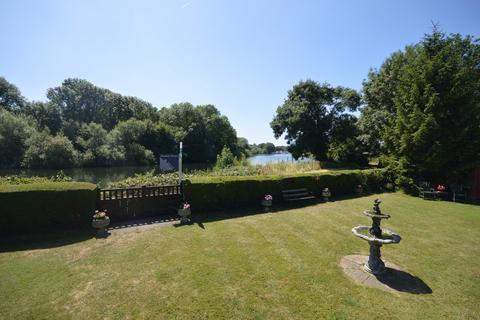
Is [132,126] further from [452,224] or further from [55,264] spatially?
[452,224]

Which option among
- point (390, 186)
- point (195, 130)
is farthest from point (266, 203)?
point (195, 130)

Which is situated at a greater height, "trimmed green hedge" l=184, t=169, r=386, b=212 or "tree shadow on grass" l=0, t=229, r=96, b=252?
"trimmed green hedge" l=184, t=169, r=386, b=212

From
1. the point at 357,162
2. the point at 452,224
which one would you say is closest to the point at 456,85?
the point at 452,224

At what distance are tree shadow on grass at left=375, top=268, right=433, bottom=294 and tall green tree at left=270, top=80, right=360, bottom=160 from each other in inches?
781

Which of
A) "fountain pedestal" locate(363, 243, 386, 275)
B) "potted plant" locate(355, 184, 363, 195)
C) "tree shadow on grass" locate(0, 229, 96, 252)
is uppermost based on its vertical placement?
"potted plant" locate(355, 184, 363, 195)

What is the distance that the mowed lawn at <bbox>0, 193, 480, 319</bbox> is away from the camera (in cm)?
304

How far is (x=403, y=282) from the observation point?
3.82 metres

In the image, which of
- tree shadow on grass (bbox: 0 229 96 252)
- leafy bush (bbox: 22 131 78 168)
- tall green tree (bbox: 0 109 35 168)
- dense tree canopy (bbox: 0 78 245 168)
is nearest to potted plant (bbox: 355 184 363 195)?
tree shadow on grass (bbox: 0 229 96 252)

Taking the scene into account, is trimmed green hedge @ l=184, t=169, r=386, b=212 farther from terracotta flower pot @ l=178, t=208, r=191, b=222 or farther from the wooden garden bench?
terracotta flower pot @ l=178, t=208, r=191, b=222

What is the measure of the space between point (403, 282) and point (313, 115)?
21660 millimetres

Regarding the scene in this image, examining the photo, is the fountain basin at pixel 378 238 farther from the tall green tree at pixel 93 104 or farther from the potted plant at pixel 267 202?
the tall green tree at pixel 93 104

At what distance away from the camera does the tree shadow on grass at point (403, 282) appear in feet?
11.8

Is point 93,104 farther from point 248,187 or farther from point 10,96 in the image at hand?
point 248,187

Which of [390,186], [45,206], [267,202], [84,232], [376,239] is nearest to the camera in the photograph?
[376,239]
